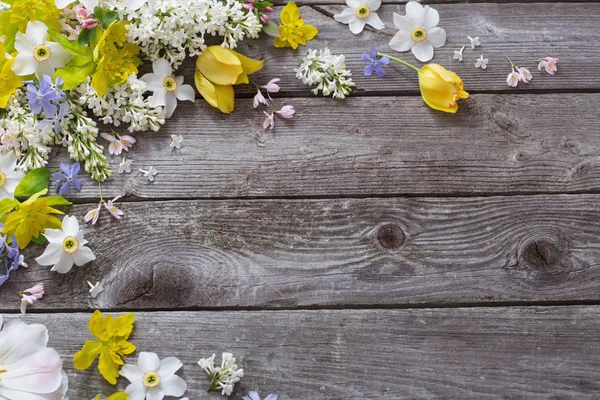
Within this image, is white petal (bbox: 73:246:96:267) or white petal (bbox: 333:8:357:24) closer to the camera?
white petal (bbox: 73:246:96:267)

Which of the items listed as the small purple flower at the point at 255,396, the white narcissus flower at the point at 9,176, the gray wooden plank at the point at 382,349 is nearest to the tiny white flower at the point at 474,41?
the gray wooden plank at the point at 382,349

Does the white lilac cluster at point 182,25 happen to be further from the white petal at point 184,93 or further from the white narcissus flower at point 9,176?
the white narcissus flower at point 9,176

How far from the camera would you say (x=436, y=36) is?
3.62 feet

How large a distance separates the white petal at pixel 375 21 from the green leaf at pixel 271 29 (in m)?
0.16

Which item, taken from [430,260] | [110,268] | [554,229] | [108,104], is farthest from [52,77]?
[554,229]

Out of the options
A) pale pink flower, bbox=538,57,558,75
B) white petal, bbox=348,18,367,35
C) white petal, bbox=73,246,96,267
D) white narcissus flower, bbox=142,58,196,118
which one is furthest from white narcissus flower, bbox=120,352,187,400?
pale pink flower, bbox=538,57,558,75

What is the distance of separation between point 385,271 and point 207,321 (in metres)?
0.29

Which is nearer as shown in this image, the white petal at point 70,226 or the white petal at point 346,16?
the white petal at point 70,226

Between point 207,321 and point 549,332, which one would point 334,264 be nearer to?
point 207,321

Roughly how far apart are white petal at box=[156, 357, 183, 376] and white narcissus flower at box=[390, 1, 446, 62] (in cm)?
64

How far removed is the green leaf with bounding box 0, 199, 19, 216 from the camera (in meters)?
0.98

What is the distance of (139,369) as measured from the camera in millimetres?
972

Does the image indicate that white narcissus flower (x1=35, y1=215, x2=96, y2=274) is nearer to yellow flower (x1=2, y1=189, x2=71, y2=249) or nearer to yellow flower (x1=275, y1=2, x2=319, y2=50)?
yellow flower (x1=2, y1=189, x2=71, y2=249)

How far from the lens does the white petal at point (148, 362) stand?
972mm
